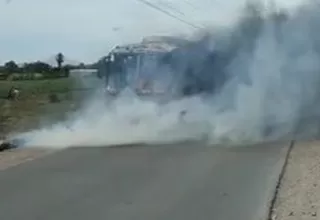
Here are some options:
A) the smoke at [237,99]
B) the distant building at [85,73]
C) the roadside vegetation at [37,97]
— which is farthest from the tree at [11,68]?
the smoke at [237,99]

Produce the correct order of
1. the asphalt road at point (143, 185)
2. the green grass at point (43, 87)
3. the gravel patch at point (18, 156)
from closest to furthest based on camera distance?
the asphalt road at point (143, 185)
the gravel patch at point (18, 156)
the green grass at point (43, 87)

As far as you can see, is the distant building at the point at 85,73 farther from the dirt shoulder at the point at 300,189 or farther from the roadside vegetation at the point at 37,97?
the dirt shoulder at the point at 300,189

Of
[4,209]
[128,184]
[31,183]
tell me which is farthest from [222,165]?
[4,209]

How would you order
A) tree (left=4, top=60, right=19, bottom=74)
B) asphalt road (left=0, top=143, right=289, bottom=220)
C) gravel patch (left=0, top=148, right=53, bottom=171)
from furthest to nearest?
tree (left=4, top=60, right=19, bottom=74) → gravel patch (left=0, top=148, right=53, bottom=171) → asphalt road (left=0, top=143, right=289, bottom=220)

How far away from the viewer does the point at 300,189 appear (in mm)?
11953

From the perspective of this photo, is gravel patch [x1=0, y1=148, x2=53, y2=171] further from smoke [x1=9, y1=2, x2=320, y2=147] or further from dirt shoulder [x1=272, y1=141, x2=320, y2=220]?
dirt shoulder [x1=272, y1=141, x2=320, y2=220]

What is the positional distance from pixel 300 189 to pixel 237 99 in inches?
600

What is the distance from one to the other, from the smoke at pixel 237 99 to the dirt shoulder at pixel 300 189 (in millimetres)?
5395

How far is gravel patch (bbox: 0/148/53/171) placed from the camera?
16047mm

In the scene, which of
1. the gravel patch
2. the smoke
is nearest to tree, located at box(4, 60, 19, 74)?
the smoke

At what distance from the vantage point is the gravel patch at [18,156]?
1605cm

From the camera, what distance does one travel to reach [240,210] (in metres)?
10.0

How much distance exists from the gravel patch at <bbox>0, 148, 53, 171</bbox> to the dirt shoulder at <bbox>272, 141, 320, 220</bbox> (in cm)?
579

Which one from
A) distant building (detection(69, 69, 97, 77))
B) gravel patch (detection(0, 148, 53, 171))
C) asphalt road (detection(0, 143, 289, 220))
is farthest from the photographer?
distant building (detection(69, 69, 97, 77))
